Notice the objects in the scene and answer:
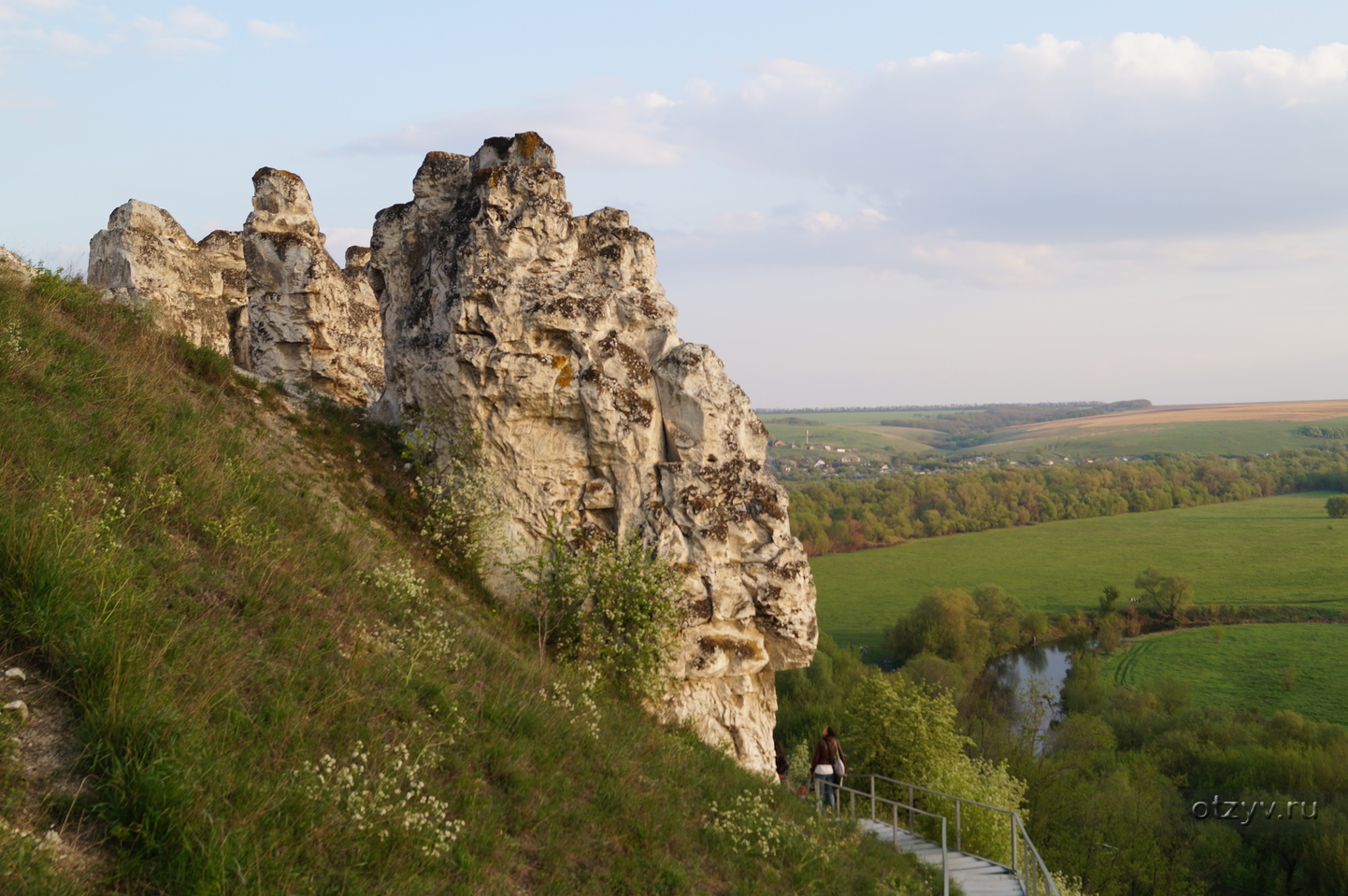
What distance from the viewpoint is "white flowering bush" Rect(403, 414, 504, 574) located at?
13234 millimetres

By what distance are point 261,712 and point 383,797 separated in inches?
41.0

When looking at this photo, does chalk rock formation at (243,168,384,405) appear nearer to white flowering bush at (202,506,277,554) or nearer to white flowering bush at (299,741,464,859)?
white flowering bush at (202,506,277,554)

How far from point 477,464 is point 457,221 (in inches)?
202

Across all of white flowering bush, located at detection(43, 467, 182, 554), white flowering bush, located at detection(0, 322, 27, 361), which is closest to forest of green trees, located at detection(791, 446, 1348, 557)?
white flowering bush, located at detection(0, 322, 27, 361)

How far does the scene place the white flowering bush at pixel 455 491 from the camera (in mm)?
13234

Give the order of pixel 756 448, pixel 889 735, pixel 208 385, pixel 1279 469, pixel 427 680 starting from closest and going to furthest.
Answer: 1. pixel 427 680
2. pixel 208 385
3. pixel 756 448
4. pixel 889 735
5. pixel 1279 469

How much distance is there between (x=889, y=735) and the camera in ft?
78.7

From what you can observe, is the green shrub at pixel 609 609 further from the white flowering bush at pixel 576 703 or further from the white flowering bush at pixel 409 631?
the white flowering bush at pixel 409 631

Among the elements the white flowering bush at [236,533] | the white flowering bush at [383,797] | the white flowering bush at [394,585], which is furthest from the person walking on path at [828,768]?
the white flowering bush at [236,533]

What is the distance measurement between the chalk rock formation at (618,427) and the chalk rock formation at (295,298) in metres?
9.90

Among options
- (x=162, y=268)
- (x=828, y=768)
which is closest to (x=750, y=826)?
(x=828, y=768)

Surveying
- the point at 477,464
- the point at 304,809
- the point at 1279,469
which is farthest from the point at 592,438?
the point at 1279,469

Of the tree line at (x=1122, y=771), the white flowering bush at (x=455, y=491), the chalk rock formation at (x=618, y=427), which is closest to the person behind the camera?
the white flowering bush at (x=455, y=491)

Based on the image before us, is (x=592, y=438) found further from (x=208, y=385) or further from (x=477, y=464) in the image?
(x=208, y=385)
